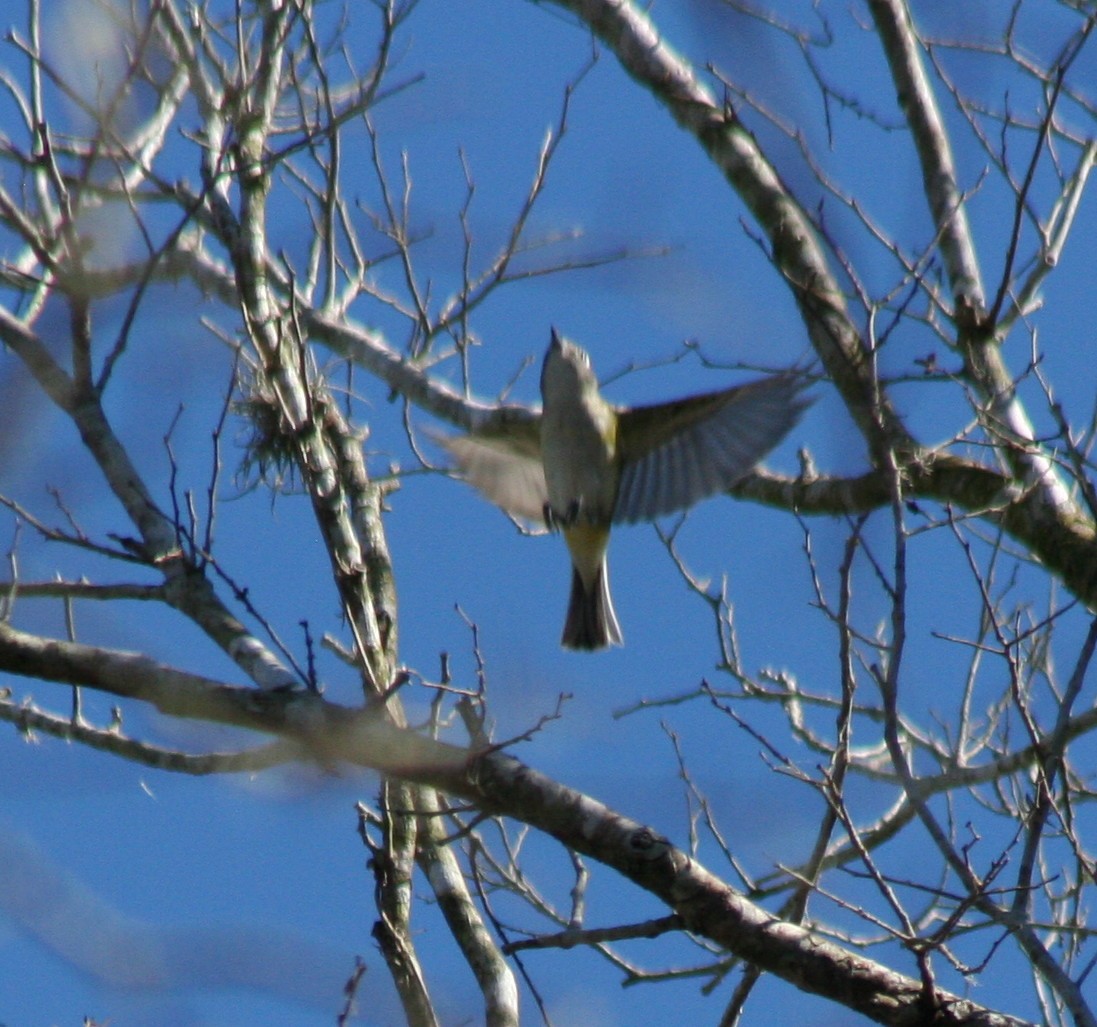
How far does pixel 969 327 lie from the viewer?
445 centimetres

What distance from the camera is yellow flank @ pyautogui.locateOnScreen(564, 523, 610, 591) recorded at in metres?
6.02

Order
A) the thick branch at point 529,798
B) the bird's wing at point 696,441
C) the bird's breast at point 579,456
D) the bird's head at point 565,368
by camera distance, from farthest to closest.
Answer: the bird's head at point 565,368
the bird's breast at point 579,456
the bird's wing at point 696,441
the thick branch at point 529,798

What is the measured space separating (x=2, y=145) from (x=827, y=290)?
247 cm

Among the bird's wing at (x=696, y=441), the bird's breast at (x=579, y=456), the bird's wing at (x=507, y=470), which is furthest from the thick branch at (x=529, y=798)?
the bird's wing at (x=507, y=470)

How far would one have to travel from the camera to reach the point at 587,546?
6.05m

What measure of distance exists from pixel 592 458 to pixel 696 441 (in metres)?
0.48

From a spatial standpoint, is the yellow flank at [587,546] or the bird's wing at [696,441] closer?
the bird's wing at [696,441]

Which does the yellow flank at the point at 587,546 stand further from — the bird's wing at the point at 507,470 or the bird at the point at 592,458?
the bird's wing at the point at 507,470

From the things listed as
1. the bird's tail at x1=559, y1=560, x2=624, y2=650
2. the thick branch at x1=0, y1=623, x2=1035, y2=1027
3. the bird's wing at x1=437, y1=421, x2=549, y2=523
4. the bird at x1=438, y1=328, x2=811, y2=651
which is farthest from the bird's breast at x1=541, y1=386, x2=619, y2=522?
the thick branch at x1=0, y1=623, x2=1035, y2=1027

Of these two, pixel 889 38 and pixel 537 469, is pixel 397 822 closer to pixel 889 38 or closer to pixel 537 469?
pixel 537 469

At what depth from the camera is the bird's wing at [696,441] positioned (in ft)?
17.0

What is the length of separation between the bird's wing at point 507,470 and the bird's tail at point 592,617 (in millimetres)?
353

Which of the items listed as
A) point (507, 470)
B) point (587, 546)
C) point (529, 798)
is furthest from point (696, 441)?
point (529, 798)

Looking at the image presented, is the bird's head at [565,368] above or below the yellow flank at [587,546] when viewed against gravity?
above
